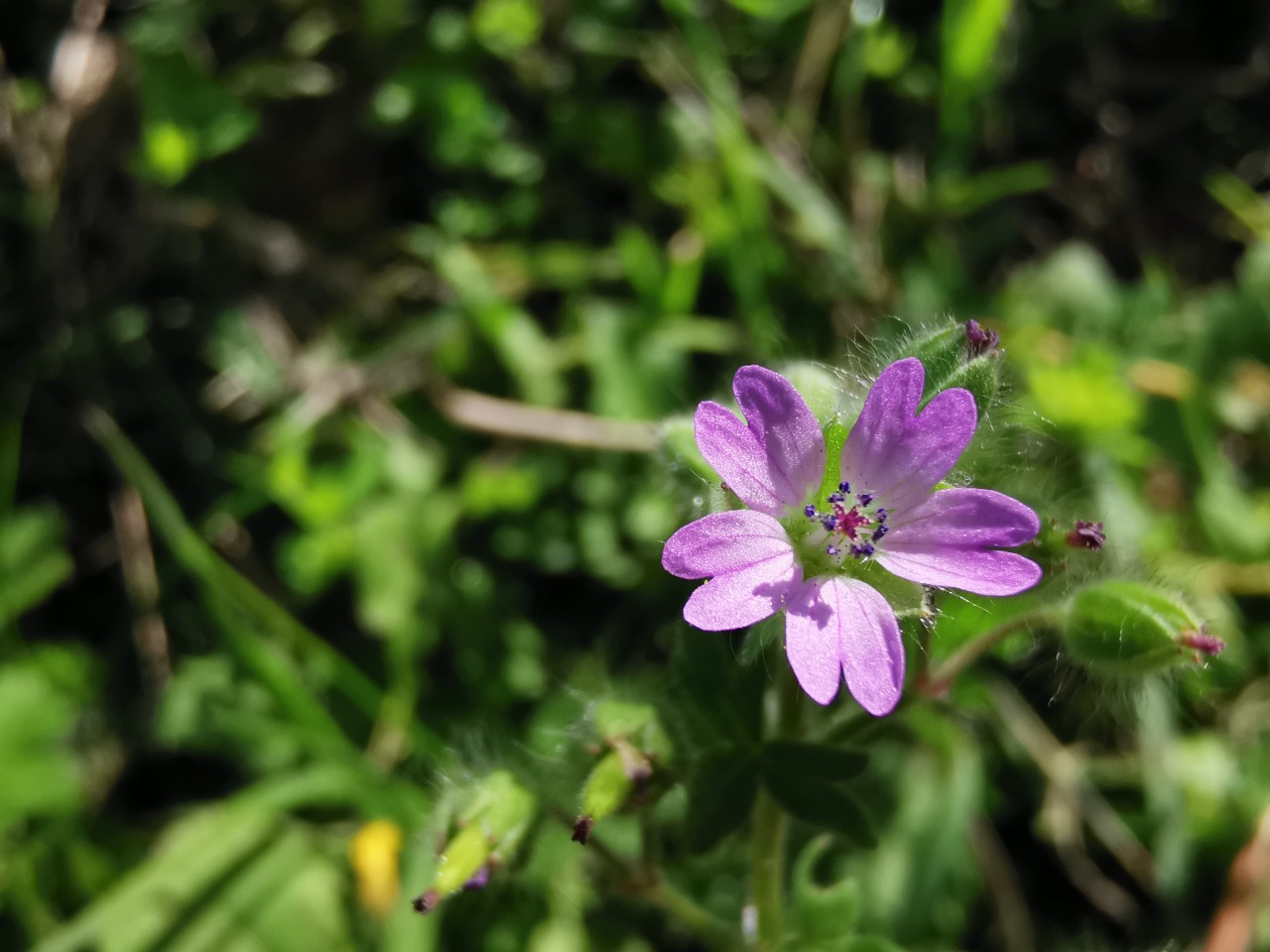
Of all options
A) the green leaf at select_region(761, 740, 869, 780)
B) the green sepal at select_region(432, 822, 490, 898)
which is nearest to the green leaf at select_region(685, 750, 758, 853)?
the green leaf at select_region(761, 740, 869, 780)

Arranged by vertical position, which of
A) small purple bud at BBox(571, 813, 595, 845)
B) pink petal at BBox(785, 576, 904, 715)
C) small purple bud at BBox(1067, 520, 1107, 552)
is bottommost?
small purple bud at BBox(571, 813, 595, 845)

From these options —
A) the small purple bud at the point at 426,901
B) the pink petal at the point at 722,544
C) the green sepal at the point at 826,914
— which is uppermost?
the pink petal at the point at 722,544

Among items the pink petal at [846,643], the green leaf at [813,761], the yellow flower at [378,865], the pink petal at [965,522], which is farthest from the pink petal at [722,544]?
the yellow flower at [378,865]

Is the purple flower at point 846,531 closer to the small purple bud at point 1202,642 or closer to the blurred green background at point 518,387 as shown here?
the small purple bud at point 1202,642

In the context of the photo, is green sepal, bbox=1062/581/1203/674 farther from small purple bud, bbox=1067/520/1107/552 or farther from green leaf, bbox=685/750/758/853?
green leaf, bbox=685/750/758/853

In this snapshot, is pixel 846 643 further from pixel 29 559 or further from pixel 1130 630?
pixel 29 559
